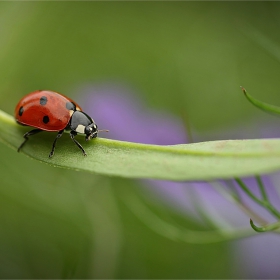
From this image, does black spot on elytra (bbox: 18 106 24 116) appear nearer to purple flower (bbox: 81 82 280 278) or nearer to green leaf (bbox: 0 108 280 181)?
green leaf (bbox: 0 108 280 181)

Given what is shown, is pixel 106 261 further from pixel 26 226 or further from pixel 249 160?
→ pixel 249 160

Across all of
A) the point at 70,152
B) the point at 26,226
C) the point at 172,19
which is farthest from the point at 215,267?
the point at 172,19

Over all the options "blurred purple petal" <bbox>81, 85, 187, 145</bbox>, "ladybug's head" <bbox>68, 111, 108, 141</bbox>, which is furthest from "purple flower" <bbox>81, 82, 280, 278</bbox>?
"ladybug's head" <bbox>68, 111, 108, 141</bbox>

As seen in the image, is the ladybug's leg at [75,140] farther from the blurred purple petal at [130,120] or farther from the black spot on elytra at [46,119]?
the blurred purple petal at [130,120]

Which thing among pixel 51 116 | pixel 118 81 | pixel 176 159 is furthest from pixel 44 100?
pixel 118 81

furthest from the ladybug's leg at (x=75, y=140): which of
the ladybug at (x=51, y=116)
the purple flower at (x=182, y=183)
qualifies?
the purple flower at (x=182, y=183)

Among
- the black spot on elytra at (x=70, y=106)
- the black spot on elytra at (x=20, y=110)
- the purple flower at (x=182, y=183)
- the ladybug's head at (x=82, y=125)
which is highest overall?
the black spot on elytra at (x=20, y=110)
